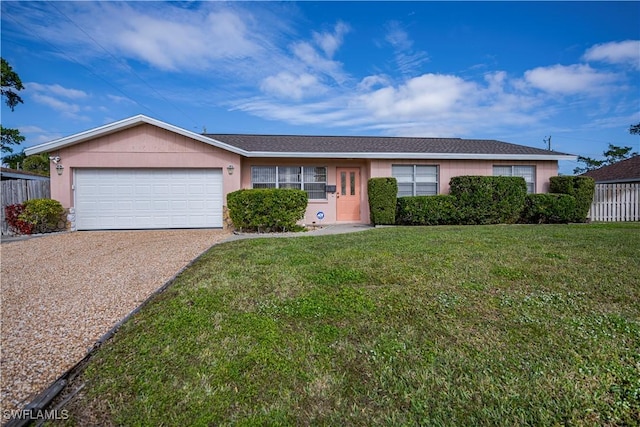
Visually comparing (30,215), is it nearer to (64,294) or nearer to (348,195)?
(64,294)

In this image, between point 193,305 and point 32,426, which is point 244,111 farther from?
point 32,426

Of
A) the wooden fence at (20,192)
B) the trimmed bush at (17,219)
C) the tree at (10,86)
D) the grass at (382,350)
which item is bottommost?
the grass at (382,350)

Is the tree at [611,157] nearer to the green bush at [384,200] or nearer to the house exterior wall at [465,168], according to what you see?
the house exterior wall at [465,168]

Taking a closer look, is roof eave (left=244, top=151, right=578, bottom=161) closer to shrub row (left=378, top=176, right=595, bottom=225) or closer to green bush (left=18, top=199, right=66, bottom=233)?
shrub row (left=378, top=176, right=595, bottom=225)

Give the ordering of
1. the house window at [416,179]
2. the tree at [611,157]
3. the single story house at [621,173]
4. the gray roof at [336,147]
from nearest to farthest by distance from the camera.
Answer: the gray roof at [336,147], the house window at [416,179], the single story house at [621,173], the tree at [611,157]

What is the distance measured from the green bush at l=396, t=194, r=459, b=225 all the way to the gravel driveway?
22.2 feet

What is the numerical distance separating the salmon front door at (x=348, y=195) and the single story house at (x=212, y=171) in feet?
0.13

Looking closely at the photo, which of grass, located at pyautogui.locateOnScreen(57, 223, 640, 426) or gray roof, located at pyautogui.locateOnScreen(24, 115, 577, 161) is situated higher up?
gray roof, located at pyautogui.locateOnScreen(24, 115, 577, 161)

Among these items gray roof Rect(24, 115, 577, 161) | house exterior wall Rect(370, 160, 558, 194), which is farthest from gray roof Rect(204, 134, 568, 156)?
house exterior wall Rect(370, 160, 558, 194)

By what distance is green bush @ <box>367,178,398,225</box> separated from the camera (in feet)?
35.7

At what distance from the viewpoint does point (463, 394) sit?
78.1 inches

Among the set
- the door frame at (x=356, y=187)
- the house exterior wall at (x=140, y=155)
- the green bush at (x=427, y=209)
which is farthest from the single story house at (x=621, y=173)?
the house exterior wall at (x=140, y=155)

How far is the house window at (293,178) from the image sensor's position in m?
12.1

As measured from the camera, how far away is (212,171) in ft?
36.6
